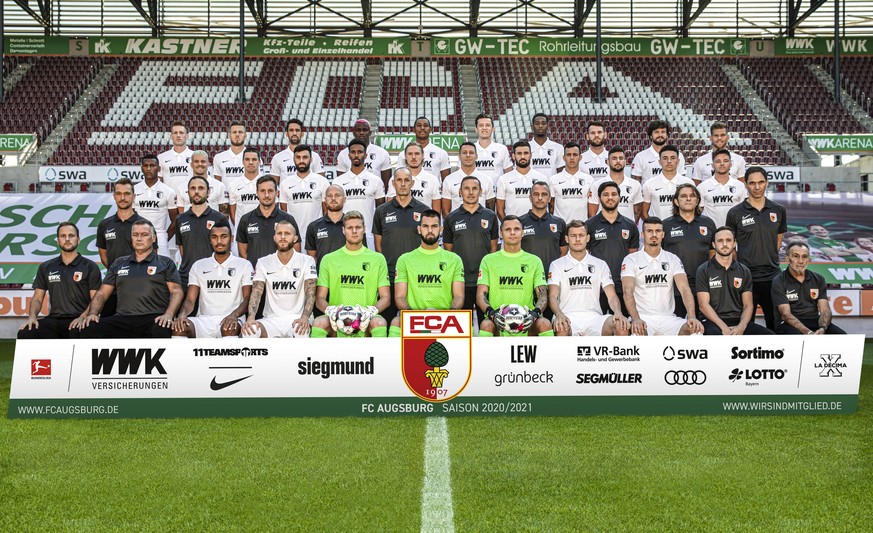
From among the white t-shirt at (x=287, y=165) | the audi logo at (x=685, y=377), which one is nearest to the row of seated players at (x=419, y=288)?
the audi logo at (x=685, y=377)

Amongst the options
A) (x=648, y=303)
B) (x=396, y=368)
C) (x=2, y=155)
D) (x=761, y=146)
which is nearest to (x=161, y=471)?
(x=396, y=368)

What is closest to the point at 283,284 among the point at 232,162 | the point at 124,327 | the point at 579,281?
the point at 124,327

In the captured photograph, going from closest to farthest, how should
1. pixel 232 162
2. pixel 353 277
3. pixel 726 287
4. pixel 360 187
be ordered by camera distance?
pixel 353 277, pixel 726 287, pixel 360 187, pixel 232 162

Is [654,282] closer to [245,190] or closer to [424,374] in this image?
[424,374]

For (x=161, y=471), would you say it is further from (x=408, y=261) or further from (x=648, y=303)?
(x=648, y=303)

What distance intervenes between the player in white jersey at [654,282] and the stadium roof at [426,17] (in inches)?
924

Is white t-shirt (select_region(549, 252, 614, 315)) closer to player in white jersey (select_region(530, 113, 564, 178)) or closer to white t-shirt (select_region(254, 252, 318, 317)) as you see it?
white t-shirt (select_region(254, 252, 318, 317))

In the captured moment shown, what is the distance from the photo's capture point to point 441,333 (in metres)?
5.92

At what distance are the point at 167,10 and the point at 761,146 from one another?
841 inches

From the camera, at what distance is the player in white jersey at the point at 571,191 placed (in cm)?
886

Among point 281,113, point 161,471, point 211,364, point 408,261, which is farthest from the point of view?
point 281,113

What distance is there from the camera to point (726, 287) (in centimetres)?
739

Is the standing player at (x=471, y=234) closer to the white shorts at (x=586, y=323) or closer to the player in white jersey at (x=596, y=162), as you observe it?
the white shorts at (x=586, y=323)

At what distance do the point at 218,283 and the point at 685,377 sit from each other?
4.19 m
